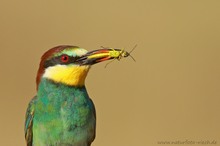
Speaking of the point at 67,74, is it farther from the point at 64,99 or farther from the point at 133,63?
the point at 133,63

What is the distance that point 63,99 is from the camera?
5152 mm

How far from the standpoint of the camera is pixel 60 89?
5152 mm

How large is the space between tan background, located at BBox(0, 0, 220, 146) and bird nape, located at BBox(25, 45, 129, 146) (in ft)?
7.61

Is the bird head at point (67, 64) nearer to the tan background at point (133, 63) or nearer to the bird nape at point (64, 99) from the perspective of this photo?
the bird nape at point (64, 99)

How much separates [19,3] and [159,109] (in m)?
4.16

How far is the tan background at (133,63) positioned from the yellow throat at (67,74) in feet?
8.03

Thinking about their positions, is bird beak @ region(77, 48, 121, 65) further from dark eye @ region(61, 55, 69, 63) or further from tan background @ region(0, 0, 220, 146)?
tan background @ region(0, 0, 220, 146)

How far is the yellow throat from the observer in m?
5.05

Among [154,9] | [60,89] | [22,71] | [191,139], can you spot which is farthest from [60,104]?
[154,9]

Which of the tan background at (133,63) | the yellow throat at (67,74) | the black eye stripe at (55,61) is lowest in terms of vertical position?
the tan background at (133,63)

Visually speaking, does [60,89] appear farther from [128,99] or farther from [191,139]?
[128,99]

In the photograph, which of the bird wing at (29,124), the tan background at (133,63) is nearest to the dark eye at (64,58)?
the bird wing at (29,124)

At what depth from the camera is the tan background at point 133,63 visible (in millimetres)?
8211

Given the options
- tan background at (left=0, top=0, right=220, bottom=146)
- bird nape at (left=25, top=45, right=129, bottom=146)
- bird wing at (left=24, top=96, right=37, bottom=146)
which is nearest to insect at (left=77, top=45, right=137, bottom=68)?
bird nape at (left=25, top=45, right=129, bottom=146)
